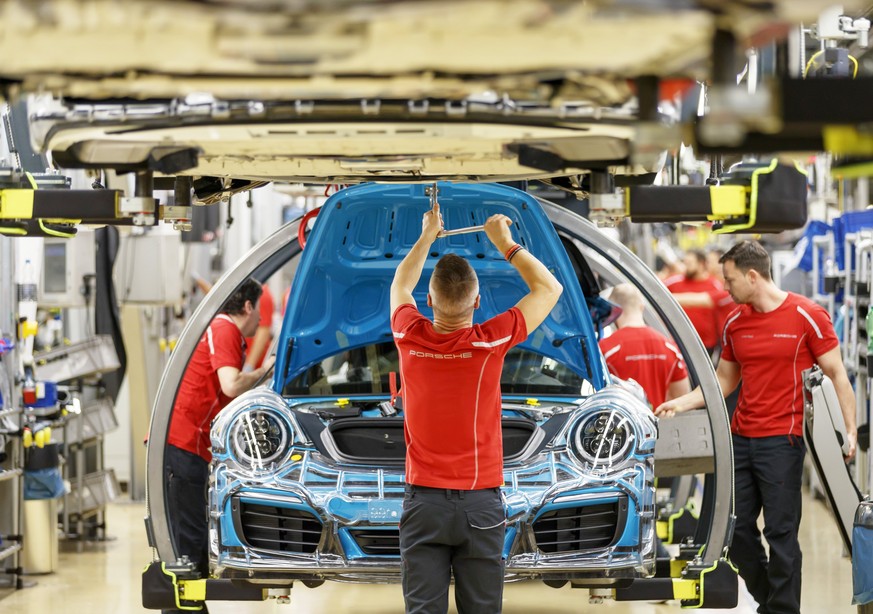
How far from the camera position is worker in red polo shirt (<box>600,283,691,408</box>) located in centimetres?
716

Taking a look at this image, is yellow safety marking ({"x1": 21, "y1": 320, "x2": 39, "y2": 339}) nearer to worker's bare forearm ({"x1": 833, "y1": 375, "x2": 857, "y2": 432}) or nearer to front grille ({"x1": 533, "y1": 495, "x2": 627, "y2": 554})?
front grille ({"x1": 533, "y1": 495, "x2": 627, "y2": 554})

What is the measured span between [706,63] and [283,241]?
340 cm

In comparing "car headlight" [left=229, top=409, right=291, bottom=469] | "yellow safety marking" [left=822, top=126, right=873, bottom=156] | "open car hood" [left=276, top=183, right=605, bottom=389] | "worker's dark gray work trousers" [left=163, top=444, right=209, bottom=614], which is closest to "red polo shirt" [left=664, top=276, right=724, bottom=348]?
"open car hood" [left=276, top=183, right=605, bottom=389]

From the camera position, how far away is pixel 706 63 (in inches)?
94.8

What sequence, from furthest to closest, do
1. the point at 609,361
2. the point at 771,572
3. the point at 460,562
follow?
the point at 609,361
the point at 771,572
the point at 460,562

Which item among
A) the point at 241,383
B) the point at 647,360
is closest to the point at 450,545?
the point at 241,383

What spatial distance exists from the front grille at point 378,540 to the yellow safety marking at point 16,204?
6.01 feet

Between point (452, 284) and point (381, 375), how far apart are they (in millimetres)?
1818

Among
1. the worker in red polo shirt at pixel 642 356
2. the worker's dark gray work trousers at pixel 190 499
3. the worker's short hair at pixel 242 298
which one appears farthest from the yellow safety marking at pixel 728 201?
the worker's dark gray work trousers at pixel 190 499

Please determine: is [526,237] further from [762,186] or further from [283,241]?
[762,186]

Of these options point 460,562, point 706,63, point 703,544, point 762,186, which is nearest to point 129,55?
point 706,63

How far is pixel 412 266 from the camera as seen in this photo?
4.64 meters

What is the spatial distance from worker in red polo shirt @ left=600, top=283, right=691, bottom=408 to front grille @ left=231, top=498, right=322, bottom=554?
259 cm

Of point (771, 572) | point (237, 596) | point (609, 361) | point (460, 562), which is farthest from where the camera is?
point (609, 361)
